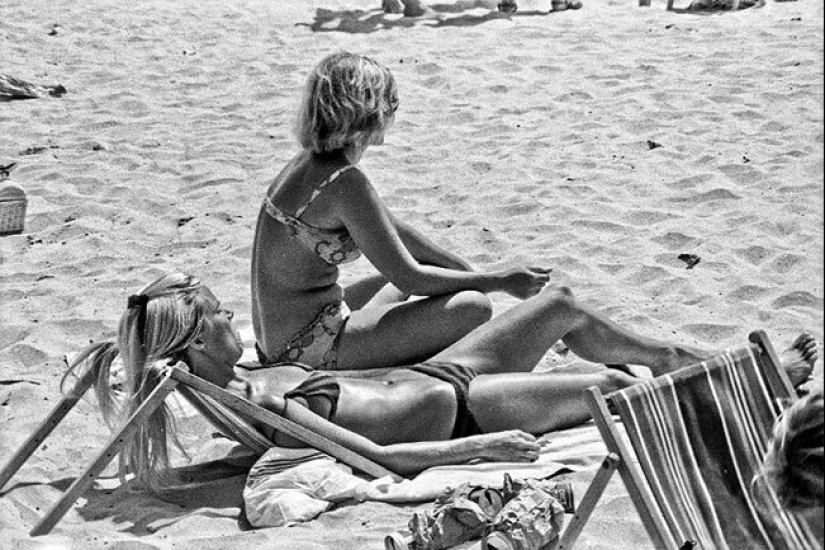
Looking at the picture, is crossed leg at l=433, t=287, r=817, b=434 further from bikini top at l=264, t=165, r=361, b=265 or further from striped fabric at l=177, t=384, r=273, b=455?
striped fabric at l=177, t=384, r=273, b=455

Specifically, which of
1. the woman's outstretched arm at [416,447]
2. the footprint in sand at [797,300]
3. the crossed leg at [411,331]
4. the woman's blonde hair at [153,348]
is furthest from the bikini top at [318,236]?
the footprint in sand at [797,300]

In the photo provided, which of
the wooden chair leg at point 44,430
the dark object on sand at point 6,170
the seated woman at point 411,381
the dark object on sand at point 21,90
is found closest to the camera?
the seated woman at point 411,381

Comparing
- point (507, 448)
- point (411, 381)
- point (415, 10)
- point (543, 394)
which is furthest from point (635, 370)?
point (415, 10)

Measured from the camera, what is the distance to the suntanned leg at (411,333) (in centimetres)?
434

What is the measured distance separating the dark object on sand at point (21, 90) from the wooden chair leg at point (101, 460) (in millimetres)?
5074

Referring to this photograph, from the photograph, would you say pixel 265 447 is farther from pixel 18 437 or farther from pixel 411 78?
pixel 411 78

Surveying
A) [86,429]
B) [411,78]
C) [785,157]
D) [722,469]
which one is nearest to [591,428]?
[722,469]

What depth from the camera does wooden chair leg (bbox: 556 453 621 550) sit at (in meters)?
3.10

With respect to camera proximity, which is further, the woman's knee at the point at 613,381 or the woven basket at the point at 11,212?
the woven basket at the point at 11,212

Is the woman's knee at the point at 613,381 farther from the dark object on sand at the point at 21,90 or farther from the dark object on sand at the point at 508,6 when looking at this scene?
the dark object on sand at the point at 508,6

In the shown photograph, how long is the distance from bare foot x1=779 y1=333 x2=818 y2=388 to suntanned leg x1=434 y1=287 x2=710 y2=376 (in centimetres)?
39

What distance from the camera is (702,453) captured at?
330 centimetres

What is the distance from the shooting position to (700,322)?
5016 mm

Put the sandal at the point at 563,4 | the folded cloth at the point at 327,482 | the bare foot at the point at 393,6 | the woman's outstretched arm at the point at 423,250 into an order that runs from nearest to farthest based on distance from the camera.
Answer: the folded cloth at the point at 327,482
the woman's outstretched arm at the point at 423,250
the sandal at the point at 563,4
the bare foot at the point at 393,6
